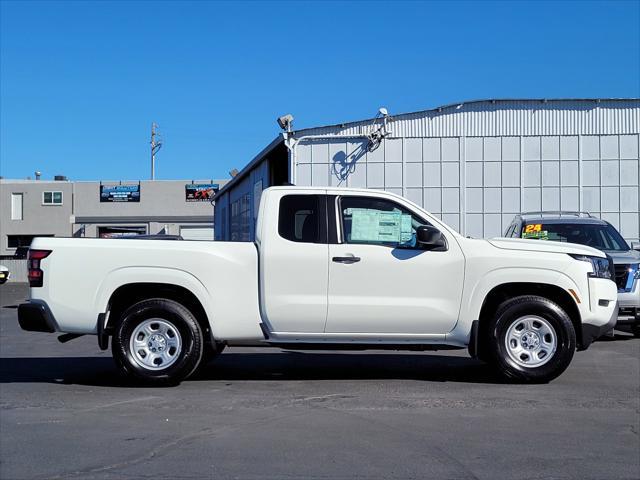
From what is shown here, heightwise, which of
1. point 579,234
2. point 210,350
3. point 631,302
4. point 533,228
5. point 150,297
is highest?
point 533,228

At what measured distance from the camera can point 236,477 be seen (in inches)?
201

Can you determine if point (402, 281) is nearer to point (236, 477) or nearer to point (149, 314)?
point (149, 314)

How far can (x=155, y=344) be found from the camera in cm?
802

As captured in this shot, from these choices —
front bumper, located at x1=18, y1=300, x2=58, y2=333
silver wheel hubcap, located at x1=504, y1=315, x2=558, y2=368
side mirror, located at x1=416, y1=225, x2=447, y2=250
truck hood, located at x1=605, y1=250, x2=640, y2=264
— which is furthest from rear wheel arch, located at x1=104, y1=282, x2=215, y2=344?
truck hood, located at x1=605, y1=250, x2=640, y2=264

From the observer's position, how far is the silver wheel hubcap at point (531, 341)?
8023 millimetres

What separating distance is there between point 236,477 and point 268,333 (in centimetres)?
296

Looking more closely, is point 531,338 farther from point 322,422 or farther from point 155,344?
point 155,344

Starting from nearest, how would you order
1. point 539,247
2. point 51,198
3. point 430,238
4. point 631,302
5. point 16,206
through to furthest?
1. point 430,238
2. point 539,247
3. point 631,302
4. point 51,198
5. point 16,206

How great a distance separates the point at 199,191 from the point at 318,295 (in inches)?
1883

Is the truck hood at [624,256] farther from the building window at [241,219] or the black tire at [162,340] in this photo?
the building window at [241,219]

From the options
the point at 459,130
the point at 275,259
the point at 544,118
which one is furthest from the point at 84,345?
the point at 544,118

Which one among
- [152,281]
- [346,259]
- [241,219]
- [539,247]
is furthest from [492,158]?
[152,281]

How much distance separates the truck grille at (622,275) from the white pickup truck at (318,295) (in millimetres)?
3745

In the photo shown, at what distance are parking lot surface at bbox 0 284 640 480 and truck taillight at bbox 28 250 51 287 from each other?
1.12 m
